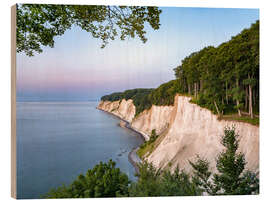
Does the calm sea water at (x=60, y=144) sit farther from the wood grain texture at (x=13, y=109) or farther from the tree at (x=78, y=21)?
the tree at (x=78, y=21)

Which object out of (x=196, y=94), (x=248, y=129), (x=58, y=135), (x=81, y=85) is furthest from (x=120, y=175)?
(x=248, y=129)

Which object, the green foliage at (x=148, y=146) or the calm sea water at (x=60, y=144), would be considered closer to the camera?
the calm sea water at (x=60, y=144)

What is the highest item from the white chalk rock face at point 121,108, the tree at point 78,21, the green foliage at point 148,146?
the tree at point 78,21

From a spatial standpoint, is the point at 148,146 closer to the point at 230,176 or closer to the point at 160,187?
the point at 160,187

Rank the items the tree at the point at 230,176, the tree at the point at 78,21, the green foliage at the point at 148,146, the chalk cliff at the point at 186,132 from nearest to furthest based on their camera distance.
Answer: the tree at the point at 230,176
the tree at the point at 78,21
the chalk cliff at the point at 186,132
the green foliage at the point at 148,146

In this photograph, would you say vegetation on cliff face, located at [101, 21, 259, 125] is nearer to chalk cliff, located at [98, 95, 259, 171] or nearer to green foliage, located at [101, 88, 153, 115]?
green foliage, located at [101, 88, 153, 115]

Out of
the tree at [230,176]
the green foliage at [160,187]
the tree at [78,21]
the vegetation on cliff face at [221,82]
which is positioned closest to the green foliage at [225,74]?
the vegetation on cliff face at [221,82]

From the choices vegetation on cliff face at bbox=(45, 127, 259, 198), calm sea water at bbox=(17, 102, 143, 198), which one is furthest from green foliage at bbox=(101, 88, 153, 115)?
vegetation on cliff face at bbox=(45, 127, 259, 198)

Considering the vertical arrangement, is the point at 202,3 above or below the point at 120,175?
above
